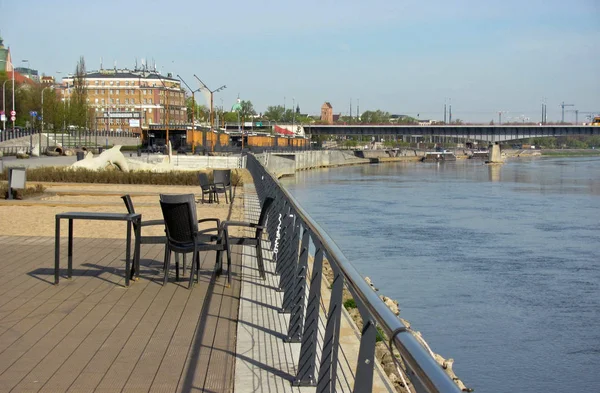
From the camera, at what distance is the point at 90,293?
349 inches

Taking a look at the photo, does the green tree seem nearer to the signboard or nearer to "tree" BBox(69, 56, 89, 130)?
"tree" BBox(69, 56, 89, 130)

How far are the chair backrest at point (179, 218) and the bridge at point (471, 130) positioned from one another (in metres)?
106

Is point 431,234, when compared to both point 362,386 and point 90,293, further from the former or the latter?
point 362,386

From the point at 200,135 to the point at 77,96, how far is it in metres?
31.1

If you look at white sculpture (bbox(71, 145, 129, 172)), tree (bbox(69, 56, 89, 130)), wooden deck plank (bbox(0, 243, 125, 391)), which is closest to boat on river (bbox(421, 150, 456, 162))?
tree (bbox(69, 56, 89, 130))

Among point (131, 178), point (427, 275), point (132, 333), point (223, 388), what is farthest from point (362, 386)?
point (131, 178)

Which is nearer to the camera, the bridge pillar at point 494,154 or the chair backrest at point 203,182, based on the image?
the chair backrest at point 203,182

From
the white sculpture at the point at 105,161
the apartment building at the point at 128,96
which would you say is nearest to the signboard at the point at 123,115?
the apartment building at the point at 128,96

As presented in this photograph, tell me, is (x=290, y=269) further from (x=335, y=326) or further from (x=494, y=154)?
(x=494, y=154)

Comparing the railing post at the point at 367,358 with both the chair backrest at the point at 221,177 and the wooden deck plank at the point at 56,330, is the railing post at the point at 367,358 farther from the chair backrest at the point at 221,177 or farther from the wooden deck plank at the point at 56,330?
the chair backrest at the point at 221,177

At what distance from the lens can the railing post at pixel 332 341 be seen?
4723 mm

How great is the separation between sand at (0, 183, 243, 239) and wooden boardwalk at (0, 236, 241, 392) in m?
4.57

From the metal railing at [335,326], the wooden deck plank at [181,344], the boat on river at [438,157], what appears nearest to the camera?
the metal railing at [335,326]

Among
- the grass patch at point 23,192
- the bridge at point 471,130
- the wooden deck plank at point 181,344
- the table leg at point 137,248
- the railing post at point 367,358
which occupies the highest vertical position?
the bridge at point 471,130
